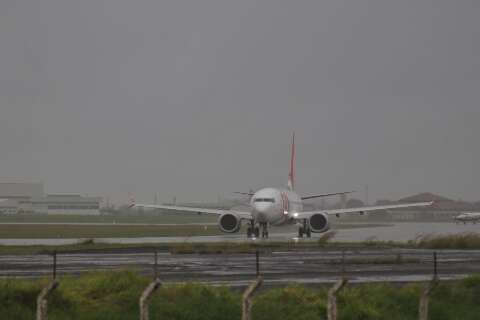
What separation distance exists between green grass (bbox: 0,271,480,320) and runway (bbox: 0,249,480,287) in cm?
250

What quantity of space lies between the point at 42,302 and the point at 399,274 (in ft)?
54.7

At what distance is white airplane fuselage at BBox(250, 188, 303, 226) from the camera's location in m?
61.7

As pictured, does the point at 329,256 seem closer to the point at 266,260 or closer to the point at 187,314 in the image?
the point at 266,260

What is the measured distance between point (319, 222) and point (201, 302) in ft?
154

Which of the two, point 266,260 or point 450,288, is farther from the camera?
point 266,260

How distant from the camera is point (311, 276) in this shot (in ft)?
91.3

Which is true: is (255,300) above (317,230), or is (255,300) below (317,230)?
below

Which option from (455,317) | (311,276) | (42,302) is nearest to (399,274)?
(311,276)

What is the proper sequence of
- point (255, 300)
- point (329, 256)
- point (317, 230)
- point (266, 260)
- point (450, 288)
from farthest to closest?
point (317, 230) → point (329, 256) → point (266, 260) → point (450, 288) → point (255, 300)

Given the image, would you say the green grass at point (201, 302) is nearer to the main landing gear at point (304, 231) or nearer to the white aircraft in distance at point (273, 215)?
the white aircraft in distance at point (273, 215)

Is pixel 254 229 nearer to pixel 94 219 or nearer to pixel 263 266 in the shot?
pixel 263 266

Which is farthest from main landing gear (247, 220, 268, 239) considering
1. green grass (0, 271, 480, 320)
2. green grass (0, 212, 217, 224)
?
green grass (0, 212, 217, 224)

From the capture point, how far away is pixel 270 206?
61.7m

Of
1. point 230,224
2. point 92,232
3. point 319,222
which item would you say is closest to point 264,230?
point 230,224
